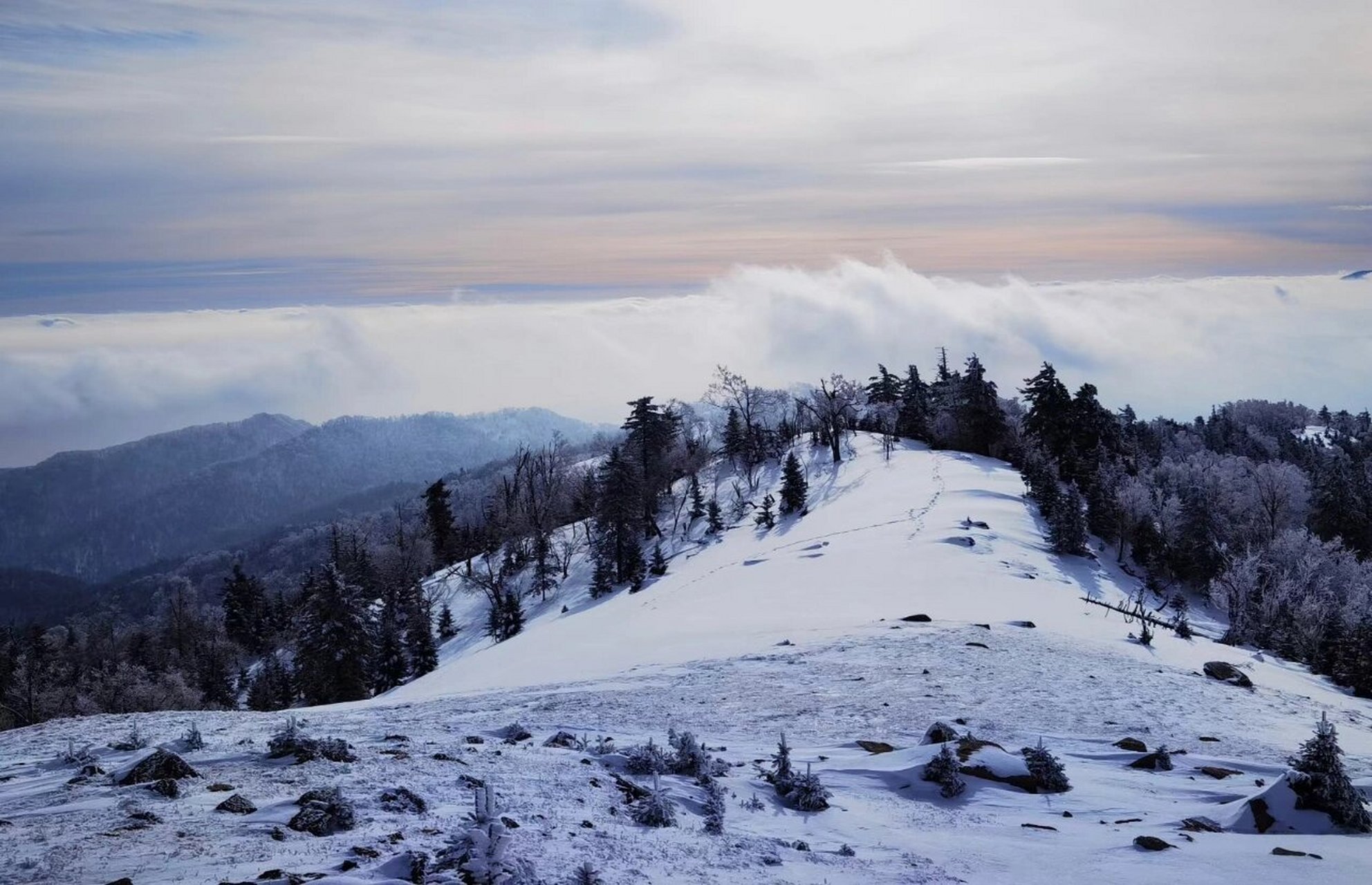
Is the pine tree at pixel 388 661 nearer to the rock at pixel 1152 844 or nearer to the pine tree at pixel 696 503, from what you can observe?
the pine tree at pixel 696 503

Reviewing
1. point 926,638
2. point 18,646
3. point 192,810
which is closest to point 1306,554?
point 926,638

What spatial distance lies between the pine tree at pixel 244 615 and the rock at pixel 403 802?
90.1 metres

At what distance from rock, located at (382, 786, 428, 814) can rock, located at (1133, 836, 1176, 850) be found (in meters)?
7.64

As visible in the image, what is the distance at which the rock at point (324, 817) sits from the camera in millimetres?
7621

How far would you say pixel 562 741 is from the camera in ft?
A: 39.4

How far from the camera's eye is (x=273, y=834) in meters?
7.43

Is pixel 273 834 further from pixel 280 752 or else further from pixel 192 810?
pixel 280 752

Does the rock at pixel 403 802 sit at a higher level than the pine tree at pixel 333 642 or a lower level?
higher

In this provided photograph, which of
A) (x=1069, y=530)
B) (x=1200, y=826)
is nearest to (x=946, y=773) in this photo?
(x=1200, y=826)

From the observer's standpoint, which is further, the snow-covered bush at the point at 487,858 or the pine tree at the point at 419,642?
the pine tree at the point at 419,642

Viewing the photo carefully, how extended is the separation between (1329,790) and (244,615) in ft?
323

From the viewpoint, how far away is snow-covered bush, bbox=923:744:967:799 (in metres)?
10.2

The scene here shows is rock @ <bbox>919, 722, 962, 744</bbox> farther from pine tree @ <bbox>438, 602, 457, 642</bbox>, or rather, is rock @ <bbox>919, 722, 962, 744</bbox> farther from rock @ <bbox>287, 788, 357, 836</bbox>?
pine tree @ <bbox>438, 602, 457, 642</bbox>

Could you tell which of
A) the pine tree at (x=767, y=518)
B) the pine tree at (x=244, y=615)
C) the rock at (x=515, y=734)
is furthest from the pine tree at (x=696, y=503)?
the rock at (x=515, y=734)
